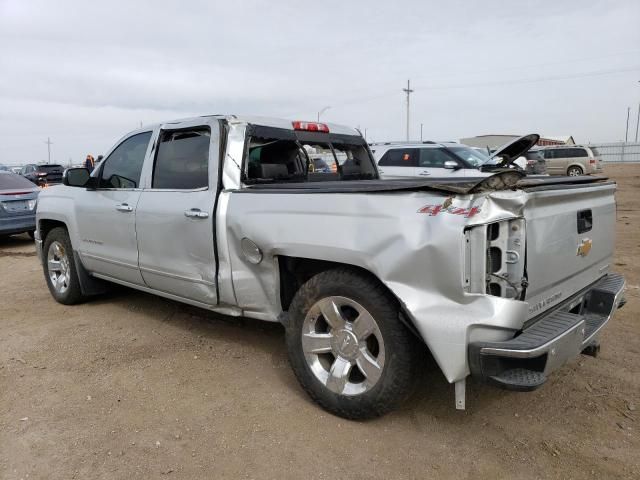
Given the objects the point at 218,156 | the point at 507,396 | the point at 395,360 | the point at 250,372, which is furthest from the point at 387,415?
the point at 218,156

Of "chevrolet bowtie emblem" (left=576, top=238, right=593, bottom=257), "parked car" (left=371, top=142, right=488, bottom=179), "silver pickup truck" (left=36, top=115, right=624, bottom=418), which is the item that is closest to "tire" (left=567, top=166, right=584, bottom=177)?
"parked car" (left=371, top=142, right=488, bottom=179)

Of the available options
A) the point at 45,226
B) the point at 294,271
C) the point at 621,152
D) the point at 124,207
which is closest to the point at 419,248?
the point at 294,271

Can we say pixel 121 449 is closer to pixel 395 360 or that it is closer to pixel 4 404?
pixel 4 404

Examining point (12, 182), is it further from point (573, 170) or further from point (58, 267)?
point (573, 170)

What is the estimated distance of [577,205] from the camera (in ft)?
10.1

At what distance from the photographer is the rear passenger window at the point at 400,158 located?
12.3 meters

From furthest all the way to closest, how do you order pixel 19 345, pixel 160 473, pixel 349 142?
pixel 349 142
pixel 19 345
pixel 160 473

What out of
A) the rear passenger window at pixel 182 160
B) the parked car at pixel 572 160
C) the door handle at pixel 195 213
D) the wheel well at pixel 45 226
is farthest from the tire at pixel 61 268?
the parked car at pixel 572 160

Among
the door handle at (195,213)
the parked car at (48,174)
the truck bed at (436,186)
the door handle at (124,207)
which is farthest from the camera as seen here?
the parked car at (48,174)

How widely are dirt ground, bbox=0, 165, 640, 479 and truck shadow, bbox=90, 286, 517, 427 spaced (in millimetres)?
15

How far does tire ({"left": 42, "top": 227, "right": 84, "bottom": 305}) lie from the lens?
5.50 m

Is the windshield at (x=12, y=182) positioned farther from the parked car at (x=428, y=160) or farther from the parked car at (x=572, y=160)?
the parked car at (x=572, y=160)

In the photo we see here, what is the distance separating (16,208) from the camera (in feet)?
34.3

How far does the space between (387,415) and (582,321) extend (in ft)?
4.15
